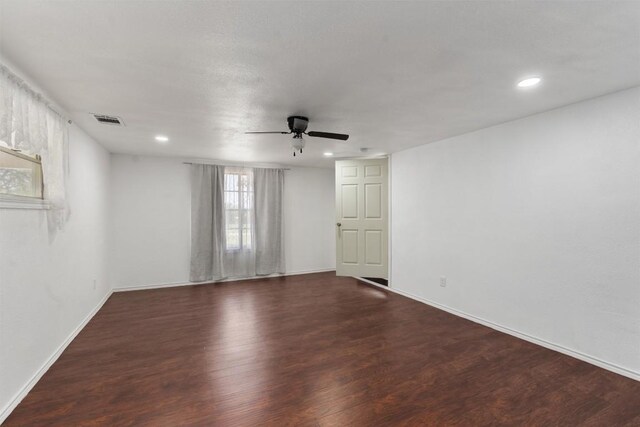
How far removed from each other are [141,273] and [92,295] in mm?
1248

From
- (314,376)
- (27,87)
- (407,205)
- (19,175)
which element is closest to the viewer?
(27,87)

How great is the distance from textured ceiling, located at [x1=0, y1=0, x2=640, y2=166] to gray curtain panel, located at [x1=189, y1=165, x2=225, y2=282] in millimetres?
2126

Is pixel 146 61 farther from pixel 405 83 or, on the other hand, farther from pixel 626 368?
pixel 626 368

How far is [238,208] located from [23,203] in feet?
11.0

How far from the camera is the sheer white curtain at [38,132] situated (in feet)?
5.53

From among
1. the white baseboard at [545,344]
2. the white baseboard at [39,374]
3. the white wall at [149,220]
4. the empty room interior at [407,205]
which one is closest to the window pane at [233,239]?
the white wall at [149,220]

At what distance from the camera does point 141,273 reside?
4637mm

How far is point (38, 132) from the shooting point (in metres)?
2.04

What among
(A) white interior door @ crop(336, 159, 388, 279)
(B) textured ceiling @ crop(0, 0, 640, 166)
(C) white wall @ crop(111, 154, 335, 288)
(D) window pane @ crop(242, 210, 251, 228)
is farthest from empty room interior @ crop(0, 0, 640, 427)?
(D) window pane @ crop(242, 210, 251, 228)

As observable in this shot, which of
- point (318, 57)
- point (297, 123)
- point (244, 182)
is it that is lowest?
point (244, 182)

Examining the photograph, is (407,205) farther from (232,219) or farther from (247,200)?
(232,219)

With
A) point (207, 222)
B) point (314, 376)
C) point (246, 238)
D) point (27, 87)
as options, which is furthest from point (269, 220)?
point (27, 87)

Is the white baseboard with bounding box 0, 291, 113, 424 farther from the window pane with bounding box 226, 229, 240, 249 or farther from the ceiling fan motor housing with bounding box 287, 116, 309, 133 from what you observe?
the ceiling fan motor housing with bounding box 287, 116, 309, 133

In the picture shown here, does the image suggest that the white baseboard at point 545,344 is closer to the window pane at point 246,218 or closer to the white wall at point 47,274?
the window pane at point 246,218
